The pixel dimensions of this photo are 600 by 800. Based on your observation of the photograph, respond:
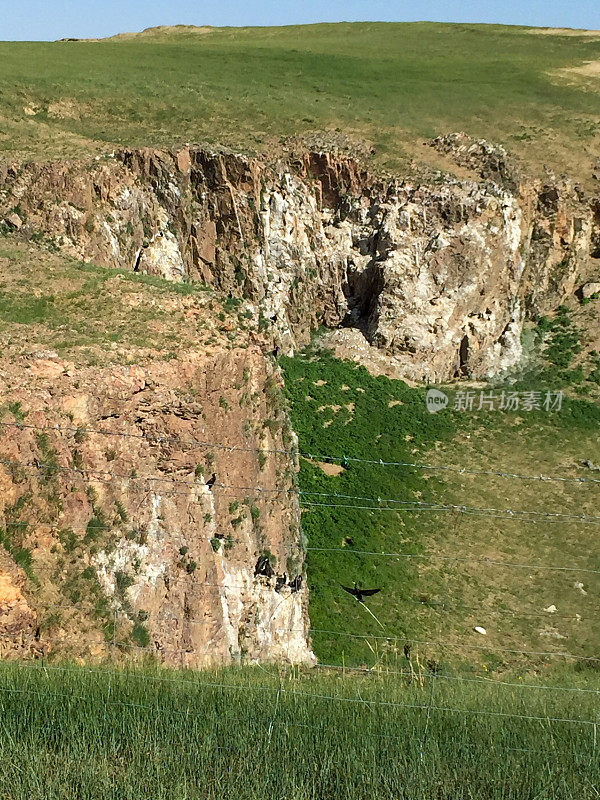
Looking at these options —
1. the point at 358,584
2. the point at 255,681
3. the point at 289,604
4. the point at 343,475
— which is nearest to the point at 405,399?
the point at 343,475

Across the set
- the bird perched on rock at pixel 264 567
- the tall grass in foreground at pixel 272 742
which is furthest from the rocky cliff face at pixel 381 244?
the tall grass in foreground at pixel 272 742

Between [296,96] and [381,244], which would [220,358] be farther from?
[296,96]

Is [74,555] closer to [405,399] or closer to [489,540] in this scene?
[489,540]

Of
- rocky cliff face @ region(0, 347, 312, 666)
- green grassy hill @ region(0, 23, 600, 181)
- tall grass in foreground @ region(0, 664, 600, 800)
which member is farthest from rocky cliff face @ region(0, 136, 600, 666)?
tall grass in foreground @ region(0, 664, 600, 800)

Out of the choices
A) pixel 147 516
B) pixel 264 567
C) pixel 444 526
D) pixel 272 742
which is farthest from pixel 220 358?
pixel 444 526

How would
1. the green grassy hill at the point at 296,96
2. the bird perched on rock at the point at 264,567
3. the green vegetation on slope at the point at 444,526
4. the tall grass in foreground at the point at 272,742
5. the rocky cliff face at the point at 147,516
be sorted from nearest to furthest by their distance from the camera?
the tall grass in foreground at the point at 272,742
the rocky cliff face at the point at 147,516
the bird perched on rock at the point at 264,567
the green vegetation on slope at the point at 444,526
the green grassy hill at the point at 296,96

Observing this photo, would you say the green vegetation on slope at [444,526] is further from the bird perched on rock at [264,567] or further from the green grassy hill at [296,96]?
the green grassy hill at [296,96]
